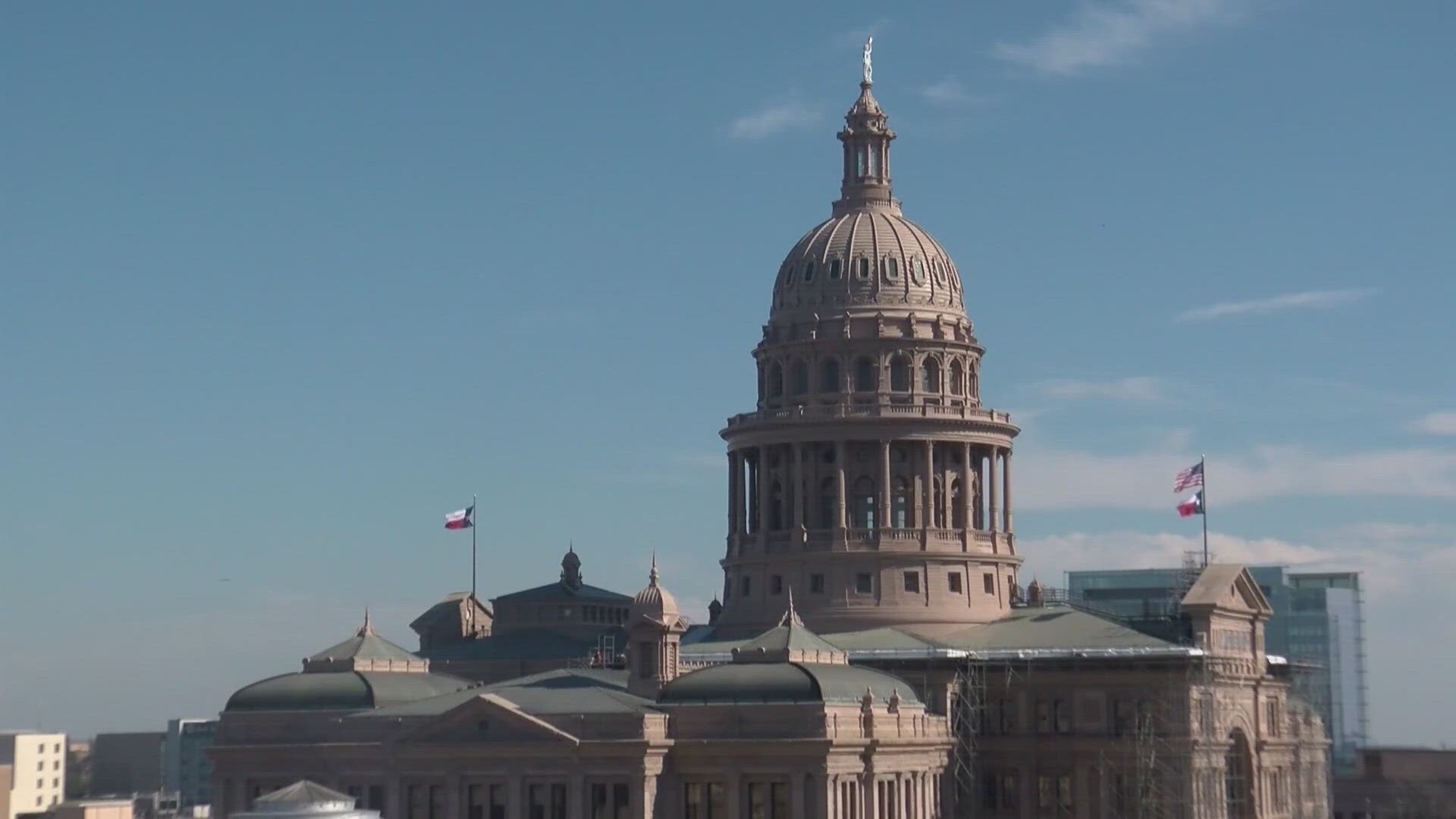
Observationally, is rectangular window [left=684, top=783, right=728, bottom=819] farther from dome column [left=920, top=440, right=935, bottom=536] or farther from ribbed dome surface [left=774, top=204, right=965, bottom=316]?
ribbed dome surface [left=774, top=204, right=965, bottom=316]

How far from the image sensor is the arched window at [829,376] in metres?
179

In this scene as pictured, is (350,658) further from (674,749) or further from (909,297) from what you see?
(909,297)

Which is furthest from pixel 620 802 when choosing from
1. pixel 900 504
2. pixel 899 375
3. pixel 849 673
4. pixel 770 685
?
pixel 899 375

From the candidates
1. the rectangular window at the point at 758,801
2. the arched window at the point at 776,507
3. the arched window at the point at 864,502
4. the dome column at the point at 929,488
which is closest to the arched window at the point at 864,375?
the dome column at the point at 929,488

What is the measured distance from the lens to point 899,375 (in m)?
179

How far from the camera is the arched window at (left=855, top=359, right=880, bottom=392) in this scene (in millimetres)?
178500

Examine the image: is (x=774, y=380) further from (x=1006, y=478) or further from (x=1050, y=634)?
(x=1050, y=634)

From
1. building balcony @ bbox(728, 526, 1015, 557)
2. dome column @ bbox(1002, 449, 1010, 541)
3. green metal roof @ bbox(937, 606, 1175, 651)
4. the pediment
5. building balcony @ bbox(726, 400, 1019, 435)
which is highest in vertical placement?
building balcony @ bbox(726, 400, 1019, 435)

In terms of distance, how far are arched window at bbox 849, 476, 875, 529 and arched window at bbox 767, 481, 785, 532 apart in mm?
5351

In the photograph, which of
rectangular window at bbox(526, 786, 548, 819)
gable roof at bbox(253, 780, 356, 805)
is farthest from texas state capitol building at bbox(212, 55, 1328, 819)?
gable roof at bbox(253, 780, 356, 805)

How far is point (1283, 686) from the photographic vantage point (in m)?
179

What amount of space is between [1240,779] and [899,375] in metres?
34.4

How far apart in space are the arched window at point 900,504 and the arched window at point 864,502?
1.34 metres

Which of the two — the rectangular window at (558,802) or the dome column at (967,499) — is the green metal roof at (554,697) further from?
the dome column at (967,499)
